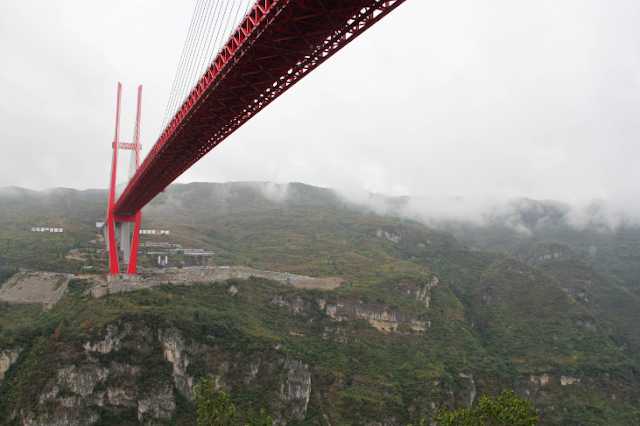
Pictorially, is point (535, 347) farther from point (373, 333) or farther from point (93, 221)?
point (93, 221)

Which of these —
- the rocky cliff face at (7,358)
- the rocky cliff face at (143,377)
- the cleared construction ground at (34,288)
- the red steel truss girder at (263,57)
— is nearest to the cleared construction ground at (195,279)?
the cleared construction ground at (34,288)

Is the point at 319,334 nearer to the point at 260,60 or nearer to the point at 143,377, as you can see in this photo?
the point at 143,377

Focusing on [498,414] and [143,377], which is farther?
[143,377]

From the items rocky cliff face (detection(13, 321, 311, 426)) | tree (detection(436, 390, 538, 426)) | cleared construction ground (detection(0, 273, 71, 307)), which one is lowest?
rocky cliff face (detection(13, 321, 311, 426))

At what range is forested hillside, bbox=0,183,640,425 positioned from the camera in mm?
37781

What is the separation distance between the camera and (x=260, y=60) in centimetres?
1272

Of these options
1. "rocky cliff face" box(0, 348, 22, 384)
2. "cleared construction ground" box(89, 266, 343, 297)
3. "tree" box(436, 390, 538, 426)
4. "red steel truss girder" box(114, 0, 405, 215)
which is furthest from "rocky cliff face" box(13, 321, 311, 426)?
"tree" box(436, 390, 538, 426)

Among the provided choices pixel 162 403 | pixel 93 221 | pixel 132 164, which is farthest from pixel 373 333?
pixel 93 221

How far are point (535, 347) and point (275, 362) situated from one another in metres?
48.1

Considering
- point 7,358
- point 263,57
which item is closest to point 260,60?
point 263,57

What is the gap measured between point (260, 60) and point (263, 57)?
421 millimetres

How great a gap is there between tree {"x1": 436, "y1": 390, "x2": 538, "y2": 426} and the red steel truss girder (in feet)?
50.0

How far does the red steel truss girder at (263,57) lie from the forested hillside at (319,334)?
27.7 meters

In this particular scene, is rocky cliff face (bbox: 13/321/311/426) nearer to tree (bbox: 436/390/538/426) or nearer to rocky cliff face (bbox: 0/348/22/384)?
rocky cliff face (bbox: 0/348/22/384)
